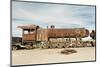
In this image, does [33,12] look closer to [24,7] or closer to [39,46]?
[24,7]

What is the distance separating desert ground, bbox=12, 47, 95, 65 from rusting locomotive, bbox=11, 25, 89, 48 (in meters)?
0.08

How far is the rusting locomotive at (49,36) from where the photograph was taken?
2.44 meters

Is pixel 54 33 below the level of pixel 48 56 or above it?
above

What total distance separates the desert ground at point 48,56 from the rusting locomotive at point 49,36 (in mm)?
77

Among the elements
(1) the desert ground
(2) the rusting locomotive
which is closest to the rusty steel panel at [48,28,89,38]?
(2) the rusting locomotive

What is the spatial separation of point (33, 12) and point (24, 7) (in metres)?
0.13

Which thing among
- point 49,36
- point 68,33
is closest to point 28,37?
point 49,36

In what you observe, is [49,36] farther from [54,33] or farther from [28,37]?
[28,37]

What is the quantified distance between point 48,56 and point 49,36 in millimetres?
260

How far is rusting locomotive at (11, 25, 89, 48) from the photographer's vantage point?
2441 millimetres

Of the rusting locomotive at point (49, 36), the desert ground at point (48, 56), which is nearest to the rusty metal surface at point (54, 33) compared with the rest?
the rusting locomotive at point (49, 36)

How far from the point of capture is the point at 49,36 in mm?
2545

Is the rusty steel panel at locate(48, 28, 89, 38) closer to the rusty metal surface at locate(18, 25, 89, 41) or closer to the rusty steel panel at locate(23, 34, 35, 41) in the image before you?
the rusty metal surface at locate(18, 25, 89, 41)

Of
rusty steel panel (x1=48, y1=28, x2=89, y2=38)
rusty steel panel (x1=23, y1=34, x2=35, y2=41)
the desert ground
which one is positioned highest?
rusty steel panel (x1=48, y1=28, x2=89, y2=38)
